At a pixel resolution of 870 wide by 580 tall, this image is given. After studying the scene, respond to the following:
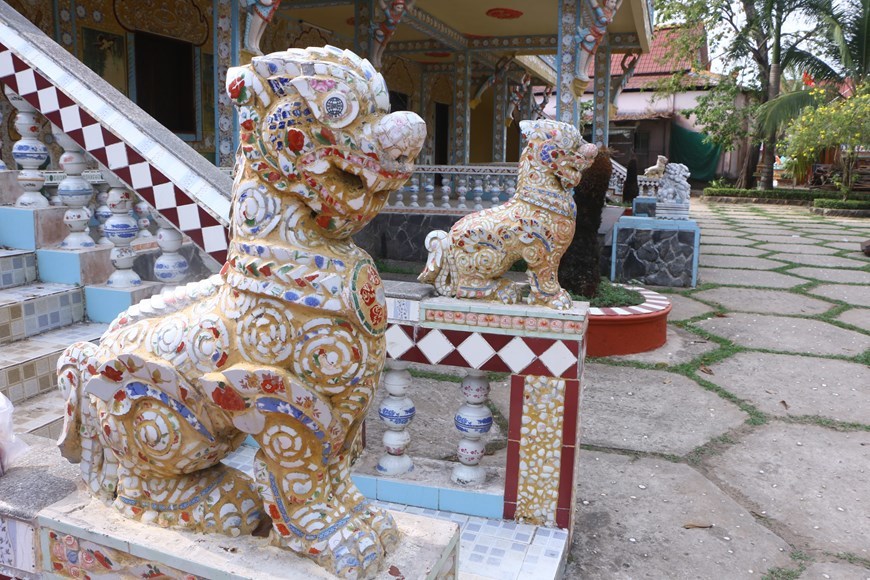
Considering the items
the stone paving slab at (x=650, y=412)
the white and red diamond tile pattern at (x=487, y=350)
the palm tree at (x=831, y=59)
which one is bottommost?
the stone paving slab at (x=650, y=412)

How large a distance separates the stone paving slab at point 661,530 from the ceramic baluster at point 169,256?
6.41 feet

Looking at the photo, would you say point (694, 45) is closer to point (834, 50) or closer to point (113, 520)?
point (834, 50)

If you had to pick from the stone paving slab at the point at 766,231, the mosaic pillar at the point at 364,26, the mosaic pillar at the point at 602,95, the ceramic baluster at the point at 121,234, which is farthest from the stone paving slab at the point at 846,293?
the ceramic baluster at the point at 121,234

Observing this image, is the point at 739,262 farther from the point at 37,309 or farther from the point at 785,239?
the point at 37,309

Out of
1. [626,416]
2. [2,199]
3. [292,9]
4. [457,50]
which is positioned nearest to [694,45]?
[457,50]

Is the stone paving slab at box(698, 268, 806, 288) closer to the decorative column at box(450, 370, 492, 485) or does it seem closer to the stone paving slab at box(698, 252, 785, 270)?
the stone paving slab at box(698, 252, 785, 270)

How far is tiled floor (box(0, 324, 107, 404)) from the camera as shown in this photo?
2562 millimetres

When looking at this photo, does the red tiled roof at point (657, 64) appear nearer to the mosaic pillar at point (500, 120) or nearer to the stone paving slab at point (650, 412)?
the mosaic pillar at point (500, 120)

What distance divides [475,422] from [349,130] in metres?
1.62

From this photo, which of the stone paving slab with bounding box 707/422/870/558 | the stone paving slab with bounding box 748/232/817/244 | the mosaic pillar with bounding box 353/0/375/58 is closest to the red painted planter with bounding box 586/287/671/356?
the stone paving slab with bounding box 707/422/870/558

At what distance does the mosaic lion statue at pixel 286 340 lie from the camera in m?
1.35

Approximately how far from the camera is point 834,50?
21.5m

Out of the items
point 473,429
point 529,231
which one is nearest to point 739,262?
point 529,231

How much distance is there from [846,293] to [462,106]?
7864 mm
